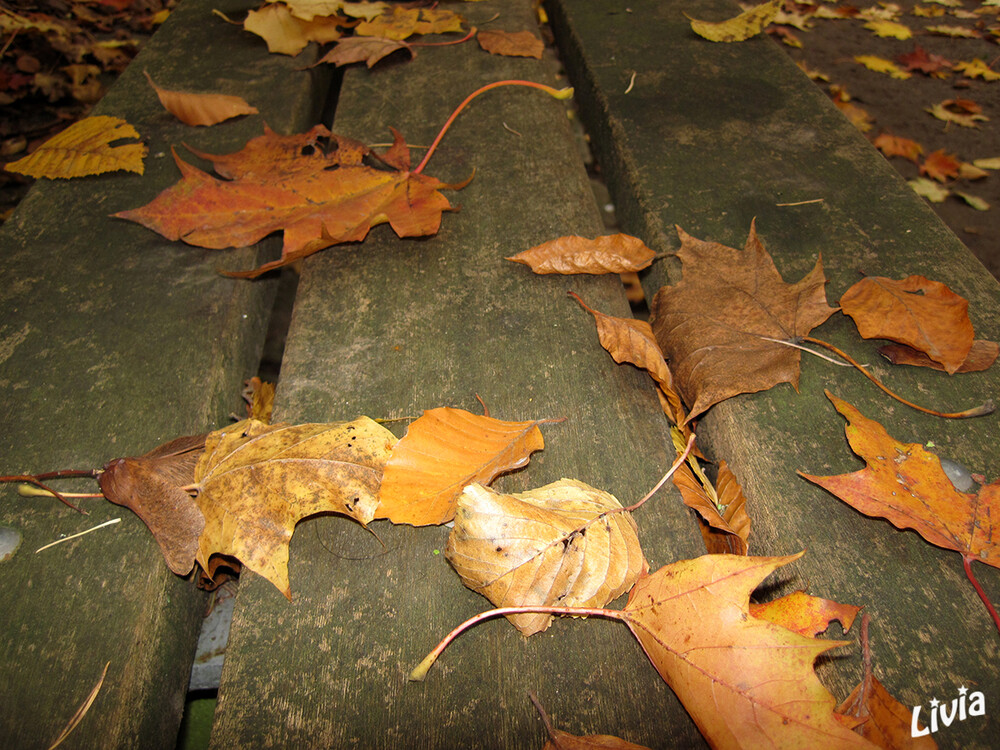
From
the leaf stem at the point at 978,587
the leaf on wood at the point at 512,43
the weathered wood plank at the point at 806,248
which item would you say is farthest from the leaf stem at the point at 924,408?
the leaf on wood at the point at 512,43

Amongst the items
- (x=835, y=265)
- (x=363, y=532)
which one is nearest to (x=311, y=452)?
(x=363, y=532)

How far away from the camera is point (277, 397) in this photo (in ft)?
3.43

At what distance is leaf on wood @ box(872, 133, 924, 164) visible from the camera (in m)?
2.36

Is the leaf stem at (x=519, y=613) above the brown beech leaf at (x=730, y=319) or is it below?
below

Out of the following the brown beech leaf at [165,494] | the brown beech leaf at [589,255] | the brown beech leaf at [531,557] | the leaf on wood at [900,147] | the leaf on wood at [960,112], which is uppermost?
the leaf on wood at [960,112]

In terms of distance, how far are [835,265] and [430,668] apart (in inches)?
44.1

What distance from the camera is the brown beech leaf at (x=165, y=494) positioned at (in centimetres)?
85

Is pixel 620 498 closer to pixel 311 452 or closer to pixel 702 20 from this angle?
pixel 311 452

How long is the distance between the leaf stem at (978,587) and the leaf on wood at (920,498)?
1cm

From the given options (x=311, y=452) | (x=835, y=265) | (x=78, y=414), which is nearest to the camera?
(x=311, y=452)

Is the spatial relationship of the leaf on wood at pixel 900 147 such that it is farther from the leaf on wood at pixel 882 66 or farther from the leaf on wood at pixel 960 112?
the leaf on wood at pixel 882 66

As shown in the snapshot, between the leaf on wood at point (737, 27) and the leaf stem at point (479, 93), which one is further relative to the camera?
the leaf on wood at point (737, 27)

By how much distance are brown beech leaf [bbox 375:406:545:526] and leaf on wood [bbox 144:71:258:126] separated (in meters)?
1.29

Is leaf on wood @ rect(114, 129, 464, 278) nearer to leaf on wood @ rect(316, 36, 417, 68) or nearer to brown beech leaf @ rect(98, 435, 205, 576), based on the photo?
brown beech leaf @ rect(98, 435, 205, 576)
